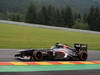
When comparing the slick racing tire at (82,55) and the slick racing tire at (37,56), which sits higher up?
the slick racing tire at (37,56)

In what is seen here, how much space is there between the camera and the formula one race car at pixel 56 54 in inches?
516

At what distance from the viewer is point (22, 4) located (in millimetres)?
145000

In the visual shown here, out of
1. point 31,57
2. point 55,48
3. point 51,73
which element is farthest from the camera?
A: point 55,48

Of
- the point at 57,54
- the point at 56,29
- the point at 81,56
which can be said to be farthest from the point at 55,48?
the point at 56,29

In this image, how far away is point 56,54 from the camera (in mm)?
13742

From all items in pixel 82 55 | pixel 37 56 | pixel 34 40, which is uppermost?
pixel 37 56

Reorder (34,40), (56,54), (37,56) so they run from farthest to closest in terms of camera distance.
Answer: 1. (34,40)
2. (56,54)
3. (37,56)

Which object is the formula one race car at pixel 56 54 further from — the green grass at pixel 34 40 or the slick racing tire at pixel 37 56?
the green grass at pixel 34 40

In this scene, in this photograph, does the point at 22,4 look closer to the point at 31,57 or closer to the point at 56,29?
the point at 56,29

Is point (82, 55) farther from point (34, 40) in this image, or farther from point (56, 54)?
point (34, 40)

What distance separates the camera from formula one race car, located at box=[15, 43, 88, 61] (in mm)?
13109

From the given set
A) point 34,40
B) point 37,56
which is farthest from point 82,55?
point 34,40

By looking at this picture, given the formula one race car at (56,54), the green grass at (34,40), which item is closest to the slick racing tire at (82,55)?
the formula one race car at (56,54)

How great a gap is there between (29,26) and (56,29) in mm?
3745
